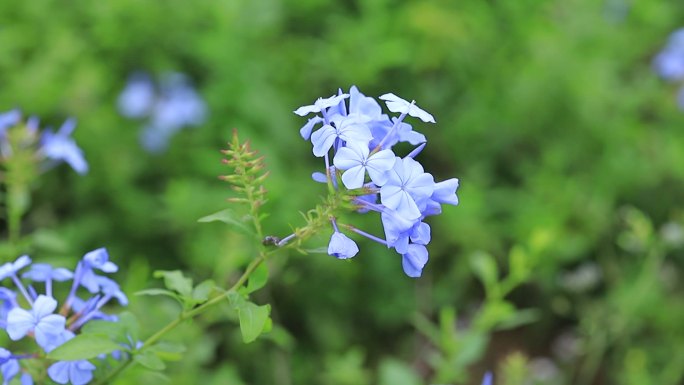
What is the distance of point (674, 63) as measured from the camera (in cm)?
403

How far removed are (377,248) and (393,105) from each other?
1.86 m

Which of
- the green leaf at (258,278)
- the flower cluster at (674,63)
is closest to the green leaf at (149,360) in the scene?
the green leaf at (258,278)

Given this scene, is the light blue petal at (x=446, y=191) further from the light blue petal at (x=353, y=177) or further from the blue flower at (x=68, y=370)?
the blue flower at (x=68, y=370)

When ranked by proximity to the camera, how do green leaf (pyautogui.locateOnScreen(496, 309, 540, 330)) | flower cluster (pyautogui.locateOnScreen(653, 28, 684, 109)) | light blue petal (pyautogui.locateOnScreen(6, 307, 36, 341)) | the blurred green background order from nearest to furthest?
light blue petal (pyautogui.locateOnScreen(6, 307, 36, 341)), green leaf (pyautogui.locateOnScreen(496, 309, 540, 330)), the blurred green background, flower cluster (pyautogui.locateOnScreen(653, 28, 684, 109))

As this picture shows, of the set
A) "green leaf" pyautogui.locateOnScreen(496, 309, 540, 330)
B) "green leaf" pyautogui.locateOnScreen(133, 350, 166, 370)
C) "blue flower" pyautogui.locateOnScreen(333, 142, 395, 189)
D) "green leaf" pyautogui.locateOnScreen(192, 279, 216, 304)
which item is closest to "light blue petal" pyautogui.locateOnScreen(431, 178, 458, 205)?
"blue flower" pyautogui.locateOnScreen(333, 142, 395, 189)

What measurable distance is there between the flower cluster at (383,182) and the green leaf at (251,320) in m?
0.19

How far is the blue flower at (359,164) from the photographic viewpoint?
4.52 ft

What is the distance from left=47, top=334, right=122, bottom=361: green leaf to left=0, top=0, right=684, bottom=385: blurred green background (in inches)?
55.8

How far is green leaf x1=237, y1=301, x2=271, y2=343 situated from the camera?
145cm

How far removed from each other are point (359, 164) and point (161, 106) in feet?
7.81

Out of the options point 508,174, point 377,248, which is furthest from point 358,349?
point 508,174

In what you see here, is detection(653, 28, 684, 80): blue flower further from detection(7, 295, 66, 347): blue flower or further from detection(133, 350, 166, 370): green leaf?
detection(7, 295, 66, 347): blue flower

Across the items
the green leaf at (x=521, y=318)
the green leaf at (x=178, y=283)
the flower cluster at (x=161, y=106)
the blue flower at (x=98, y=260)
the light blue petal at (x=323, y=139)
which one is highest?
the green leaf at (x=521, y=318)

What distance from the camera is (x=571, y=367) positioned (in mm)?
3471
